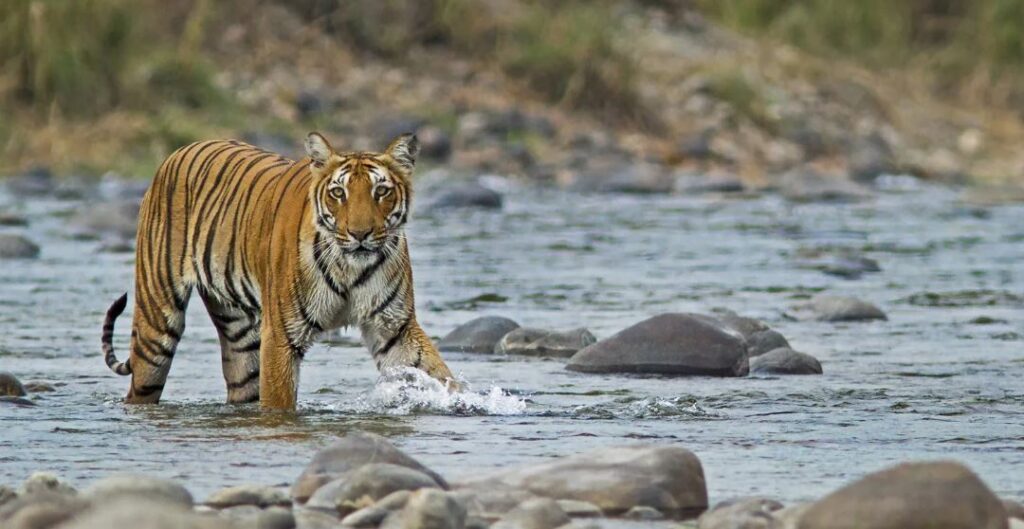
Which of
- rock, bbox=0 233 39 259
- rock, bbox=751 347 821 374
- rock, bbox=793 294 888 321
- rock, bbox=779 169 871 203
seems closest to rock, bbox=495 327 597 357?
rock, bbox=751 347 821 374

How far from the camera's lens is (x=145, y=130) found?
2073 centimetres

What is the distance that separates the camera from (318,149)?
23.1 feet

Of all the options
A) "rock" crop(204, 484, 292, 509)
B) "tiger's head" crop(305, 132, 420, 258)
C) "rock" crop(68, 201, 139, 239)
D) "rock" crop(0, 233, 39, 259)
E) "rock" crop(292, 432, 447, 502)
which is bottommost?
"rock" crop(204, 484, 292, 509)

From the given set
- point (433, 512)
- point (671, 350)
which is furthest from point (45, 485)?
point (671, 350)

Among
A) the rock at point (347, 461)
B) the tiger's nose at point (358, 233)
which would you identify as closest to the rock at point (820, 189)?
the tiger's nose at point (358, 233)

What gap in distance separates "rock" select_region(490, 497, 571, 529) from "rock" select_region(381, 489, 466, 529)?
5.4 inches

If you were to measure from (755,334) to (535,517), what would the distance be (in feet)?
15.9

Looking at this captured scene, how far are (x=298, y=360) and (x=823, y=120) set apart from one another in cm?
2024

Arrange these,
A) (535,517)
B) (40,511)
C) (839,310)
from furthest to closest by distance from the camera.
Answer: (839,310) < (535,517) < (40,511)

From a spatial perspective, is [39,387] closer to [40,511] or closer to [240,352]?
[240,352]

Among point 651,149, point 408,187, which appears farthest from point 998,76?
point 408,187

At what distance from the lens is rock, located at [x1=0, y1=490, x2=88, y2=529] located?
14.0ft

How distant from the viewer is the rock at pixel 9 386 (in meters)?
7.71

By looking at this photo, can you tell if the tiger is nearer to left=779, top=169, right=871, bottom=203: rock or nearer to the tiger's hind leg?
the tiger's hind leg
